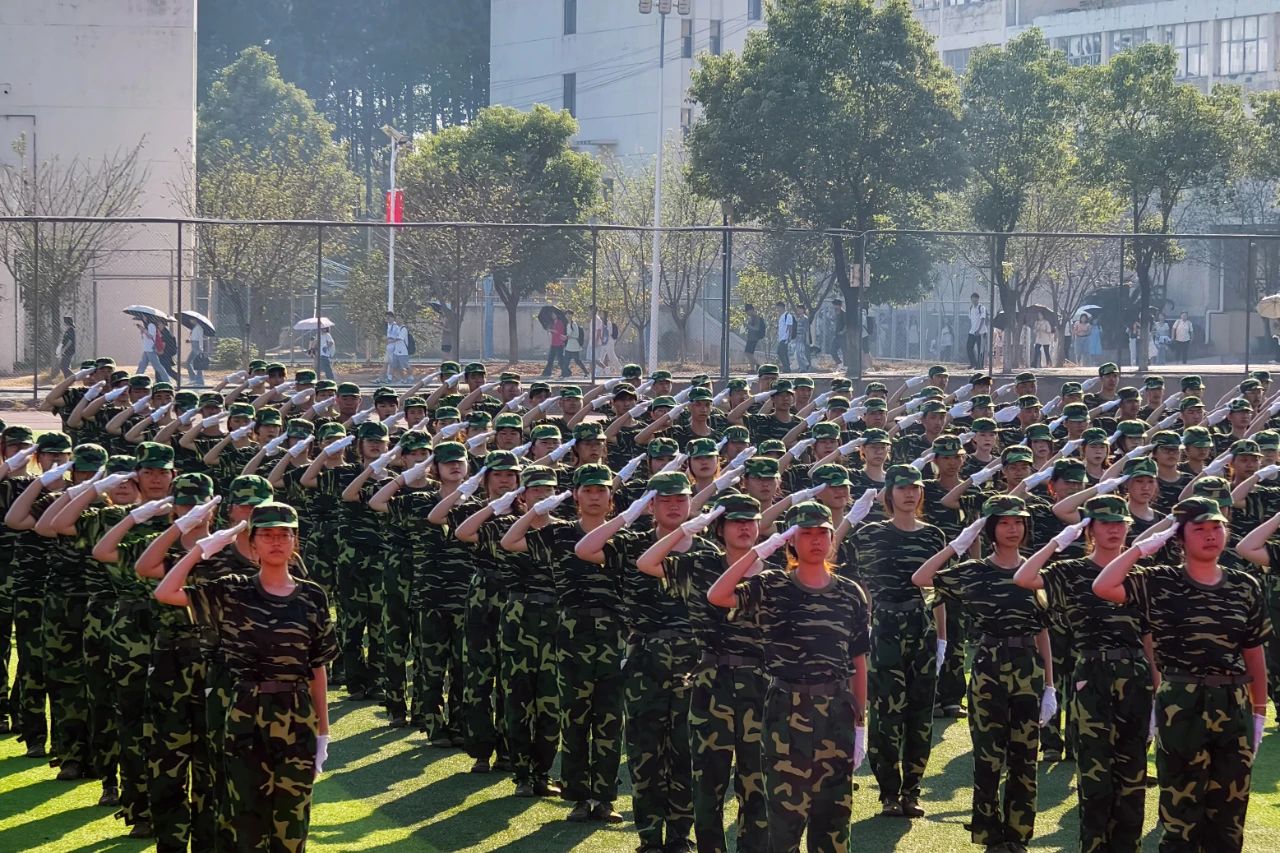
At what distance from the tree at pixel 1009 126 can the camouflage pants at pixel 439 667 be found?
84.8ft

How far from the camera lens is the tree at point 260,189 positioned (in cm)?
2798

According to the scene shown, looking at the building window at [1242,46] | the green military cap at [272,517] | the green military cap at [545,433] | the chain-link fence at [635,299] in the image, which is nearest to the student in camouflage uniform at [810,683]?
the green military cap at [272,517]

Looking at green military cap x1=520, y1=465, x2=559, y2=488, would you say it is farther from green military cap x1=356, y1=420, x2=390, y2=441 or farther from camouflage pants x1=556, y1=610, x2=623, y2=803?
green military cap x1=356, y1=420, x2=390, y2=441

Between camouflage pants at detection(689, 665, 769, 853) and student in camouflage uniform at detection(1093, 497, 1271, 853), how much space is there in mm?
1898

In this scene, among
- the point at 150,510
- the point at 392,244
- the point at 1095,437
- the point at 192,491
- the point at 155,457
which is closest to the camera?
the point at 192,491

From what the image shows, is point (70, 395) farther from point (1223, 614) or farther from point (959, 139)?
point (959, 139)

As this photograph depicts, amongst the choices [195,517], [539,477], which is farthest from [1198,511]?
[195,517]

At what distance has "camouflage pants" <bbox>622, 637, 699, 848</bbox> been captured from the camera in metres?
9.59

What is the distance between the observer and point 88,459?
11148 mm

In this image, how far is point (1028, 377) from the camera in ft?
59.7

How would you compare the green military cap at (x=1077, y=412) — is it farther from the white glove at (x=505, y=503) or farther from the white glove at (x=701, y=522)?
the white glove at (x=701, y=522)

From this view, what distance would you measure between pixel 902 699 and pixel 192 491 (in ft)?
13.7

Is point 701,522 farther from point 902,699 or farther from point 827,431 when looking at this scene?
point 827,431

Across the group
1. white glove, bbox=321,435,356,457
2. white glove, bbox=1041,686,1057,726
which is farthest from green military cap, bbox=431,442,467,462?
white glove, bbox=1041,686,1057,726
